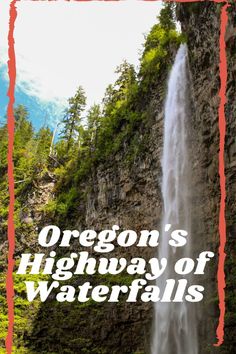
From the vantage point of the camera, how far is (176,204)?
17.2 metres

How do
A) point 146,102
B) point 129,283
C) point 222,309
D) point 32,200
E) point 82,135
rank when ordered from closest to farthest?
1. point 222,309
2. point 129,283
3. point 146,102
4. point 32,200
5. point 82,135

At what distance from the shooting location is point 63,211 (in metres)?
24.9

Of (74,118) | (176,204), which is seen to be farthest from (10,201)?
(74,118)

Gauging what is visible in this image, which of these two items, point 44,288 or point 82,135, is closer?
point 44,288

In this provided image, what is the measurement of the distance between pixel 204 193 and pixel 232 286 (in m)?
3.74

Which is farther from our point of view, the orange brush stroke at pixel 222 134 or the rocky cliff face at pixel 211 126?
the rocky cliff face at pixel 211 126

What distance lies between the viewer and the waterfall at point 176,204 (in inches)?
598

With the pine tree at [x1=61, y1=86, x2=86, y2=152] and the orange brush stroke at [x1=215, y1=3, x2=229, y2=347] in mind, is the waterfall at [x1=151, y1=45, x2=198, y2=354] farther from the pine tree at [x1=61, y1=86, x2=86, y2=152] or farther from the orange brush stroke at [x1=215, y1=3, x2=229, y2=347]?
the pine tree at [x1=61, y1=86, x2=86, y2=152]

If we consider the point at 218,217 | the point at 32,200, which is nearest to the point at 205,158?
the point at 218,217

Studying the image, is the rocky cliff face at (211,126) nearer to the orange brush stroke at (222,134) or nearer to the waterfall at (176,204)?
the orange brush stroke at (222,134)

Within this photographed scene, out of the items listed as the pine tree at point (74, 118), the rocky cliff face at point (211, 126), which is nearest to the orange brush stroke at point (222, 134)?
the rocky cliff face at point (211, 126)

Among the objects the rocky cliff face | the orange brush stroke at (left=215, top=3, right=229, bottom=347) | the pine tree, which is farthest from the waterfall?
the pine tree

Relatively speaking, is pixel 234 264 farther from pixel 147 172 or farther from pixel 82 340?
pixel 82 340

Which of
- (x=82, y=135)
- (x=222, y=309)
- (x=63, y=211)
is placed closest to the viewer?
(x=222, y=309)
